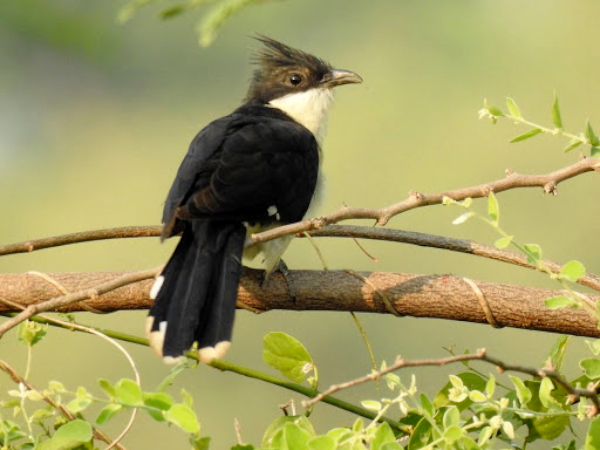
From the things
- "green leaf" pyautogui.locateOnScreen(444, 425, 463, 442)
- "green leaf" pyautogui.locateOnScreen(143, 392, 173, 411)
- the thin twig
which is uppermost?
the thin twig

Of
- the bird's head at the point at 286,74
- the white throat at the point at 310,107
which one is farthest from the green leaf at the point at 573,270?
the bird's head at the point at 286,74

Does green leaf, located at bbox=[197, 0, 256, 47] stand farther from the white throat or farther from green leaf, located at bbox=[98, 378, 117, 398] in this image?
the white throat

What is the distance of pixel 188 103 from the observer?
12.0 meters

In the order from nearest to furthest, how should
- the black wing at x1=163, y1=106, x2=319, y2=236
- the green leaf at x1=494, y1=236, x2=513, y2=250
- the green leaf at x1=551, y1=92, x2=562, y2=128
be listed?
the green leaf at x1=494, y1=236, x2=513, y2=250 → the green leaf at x1=551, y1=92, x2=562, y2=128 → the black wing at x1=163, y1=106, x2=319, y2=236

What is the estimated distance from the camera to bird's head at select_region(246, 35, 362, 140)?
3.69 m

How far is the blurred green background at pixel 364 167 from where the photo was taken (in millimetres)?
6895

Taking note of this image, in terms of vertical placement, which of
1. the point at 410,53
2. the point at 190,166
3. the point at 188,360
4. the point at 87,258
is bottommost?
the point at 87,258

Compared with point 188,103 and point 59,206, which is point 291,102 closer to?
point 59,206

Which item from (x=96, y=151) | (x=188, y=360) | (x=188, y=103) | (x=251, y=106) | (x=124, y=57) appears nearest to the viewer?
(x=188, y=360)

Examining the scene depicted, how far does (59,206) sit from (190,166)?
22.1 feet

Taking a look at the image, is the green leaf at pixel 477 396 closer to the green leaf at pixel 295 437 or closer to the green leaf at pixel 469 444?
the green leaf at pixel 469 444

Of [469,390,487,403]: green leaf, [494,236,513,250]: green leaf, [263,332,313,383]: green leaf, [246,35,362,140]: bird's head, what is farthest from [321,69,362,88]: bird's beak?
[469,390,487,403]: green leaf

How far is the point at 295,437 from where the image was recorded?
1526mm

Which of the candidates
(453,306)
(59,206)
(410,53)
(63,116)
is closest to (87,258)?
(59,206)
